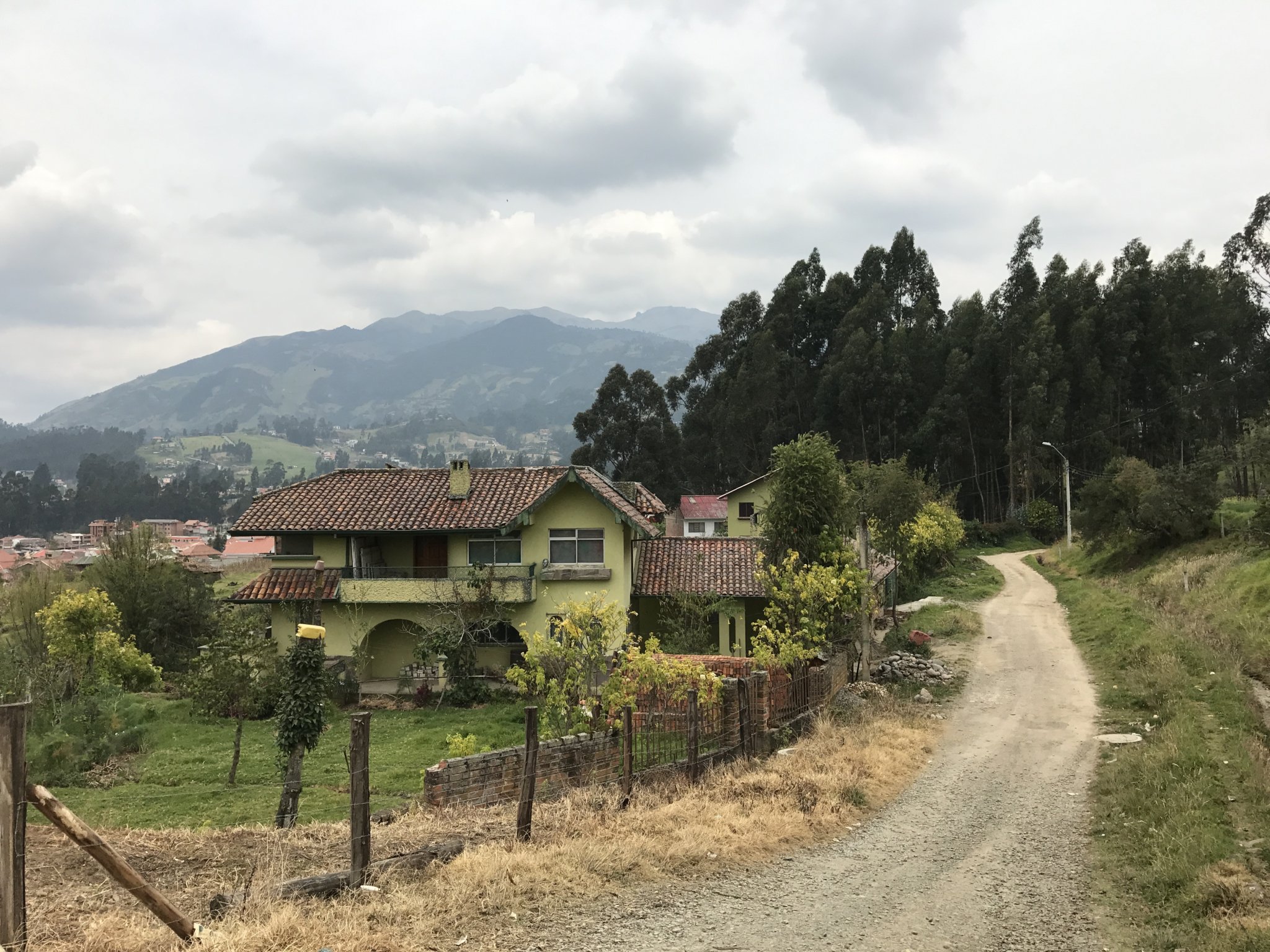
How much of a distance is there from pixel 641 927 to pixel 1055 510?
5854 centimetres

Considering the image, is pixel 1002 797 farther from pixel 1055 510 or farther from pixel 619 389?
pixel 619 389

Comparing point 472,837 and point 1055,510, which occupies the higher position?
point 1055,510

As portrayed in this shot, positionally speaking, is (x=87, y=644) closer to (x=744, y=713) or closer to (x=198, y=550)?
(x=744, y=713)

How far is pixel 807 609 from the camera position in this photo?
2059 cm

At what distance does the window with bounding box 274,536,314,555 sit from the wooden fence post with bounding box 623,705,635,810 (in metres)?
19.6

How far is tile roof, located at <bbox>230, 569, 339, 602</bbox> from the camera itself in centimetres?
2744

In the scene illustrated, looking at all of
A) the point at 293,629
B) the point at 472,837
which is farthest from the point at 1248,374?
the point at 472,837

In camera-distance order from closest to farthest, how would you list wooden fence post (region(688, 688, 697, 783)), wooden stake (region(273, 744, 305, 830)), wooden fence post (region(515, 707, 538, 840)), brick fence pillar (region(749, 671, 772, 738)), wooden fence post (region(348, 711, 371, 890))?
wooden fence post (region(348, 711, 371, 890))
wooden fence post (region(515, 707, 538, 840))
wooden stake (region(273, 744, 305, 830))
wooden fence post (region(688, 688, 697, 783))
brick fence pillar (region(749, 671, 772, 738))

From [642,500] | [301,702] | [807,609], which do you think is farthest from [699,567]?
[301,702]

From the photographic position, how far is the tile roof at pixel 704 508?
66.1 metres

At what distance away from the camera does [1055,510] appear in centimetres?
5953

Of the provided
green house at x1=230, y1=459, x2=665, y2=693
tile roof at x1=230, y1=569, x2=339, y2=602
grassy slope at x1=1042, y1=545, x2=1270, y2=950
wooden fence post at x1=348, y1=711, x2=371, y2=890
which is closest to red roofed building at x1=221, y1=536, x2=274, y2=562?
tile roof at x1=230, y1=569, x2=339, y2=602

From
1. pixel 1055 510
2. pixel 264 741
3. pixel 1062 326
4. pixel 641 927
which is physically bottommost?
pixel 264 741

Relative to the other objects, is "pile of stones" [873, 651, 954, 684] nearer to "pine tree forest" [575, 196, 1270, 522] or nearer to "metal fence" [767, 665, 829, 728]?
"metal fence" [767, 665, 829, 728]
